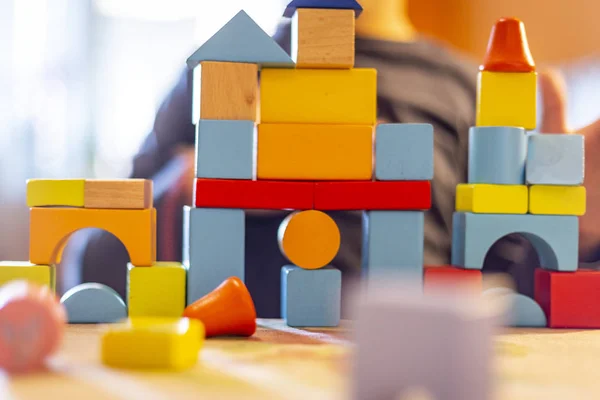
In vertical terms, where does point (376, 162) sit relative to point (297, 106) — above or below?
below

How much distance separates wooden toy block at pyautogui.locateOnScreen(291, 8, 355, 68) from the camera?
1.38m

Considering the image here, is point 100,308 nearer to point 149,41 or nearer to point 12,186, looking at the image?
point 12,186

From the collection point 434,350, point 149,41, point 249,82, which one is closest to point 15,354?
point 434,350

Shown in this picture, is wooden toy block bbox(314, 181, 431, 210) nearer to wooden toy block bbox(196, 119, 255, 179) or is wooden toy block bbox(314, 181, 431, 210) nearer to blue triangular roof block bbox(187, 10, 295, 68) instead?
wooden toy block bbox(196, 119, 255, 179)

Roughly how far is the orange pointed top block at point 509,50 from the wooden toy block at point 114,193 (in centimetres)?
74

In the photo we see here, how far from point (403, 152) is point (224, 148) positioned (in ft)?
1.13

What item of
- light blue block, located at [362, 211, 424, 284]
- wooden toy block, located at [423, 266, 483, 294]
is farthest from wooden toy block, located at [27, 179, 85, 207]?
wooden toy block, located at [423, 266, 483, 294]

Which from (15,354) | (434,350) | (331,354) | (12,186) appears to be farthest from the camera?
(12,186)

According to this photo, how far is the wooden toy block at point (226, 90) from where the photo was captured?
137 cm

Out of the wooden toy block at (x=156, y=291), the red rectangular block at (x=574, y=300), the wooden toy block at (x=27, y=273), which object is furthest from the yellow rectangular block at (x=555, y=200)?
the wooden toy block at (x=27, y=273)

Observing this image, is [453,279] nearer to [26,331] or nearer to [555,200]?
[555,200]

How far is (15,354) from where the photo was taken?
956 millimetres

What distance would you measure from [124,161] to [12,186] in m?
0.24

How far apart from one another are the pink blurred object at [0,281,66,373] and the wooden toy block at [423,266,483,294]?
74 cm
